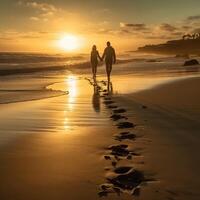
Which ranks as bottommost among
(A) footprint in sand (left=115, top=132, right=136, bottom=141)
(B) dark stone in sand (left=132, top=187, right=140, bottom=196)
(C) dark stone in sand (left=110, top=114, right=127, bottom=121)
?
(B) dark stone in sand (left=132, top=187, right=140, bottom=196)

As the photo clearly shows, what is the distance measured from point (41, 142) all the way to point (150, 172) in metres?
2.40

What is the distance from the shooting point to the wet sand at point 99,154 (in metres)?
4.23

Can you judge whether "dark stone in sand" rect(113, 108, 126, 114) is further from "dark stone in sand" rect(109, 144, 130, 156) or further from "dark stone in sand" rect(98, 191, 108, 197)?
"dark stone in sand" rect(98, 191, 108, 197)

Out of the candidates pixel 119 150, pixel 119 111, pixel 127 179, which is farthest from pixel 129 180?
pixel 119 111

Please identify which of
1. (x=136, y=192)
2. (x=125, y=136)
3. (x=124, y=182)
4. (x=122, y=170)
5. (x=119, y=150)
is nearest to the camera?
(x=136, y=192)

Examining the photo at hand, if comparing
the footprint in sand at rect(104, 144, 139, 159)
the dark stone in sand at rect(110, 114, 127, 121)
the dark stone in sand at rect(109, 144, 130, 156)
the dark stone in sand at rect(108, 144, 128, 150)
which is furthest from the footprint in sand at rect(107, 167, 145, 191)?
the dark stone in sand at rect(110, 114, 127, 121)

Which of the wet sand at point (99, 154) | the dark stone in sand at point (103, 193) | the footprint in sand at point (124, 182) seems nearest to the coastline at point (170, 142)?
the wet sand at point (99, 154)

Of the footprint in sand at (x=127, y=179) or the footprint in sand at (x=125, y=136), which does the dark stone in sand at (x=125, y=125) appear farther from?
the footprint in sand at (x=127, y=179)

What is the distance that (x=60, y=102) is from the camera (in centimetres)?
1202

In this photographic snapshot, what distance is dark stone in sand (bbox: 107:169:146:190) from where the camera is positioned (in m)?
4.27

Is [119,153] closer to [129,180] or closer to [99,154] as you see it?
[99,154]

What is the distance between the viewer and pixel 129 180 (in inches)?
175

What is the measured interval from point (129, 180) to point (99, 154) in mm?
1248

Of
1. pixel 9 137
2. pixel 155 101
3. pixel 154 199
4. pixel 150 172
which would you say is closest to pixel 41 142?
pixel 9 137
